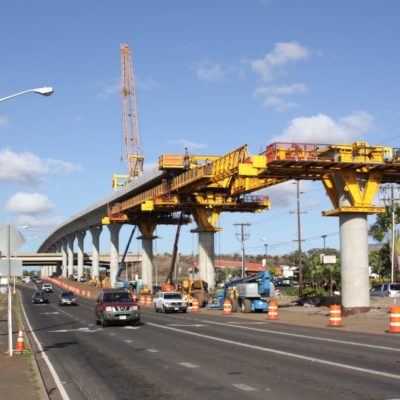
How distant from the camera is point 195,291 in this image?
55.3 m

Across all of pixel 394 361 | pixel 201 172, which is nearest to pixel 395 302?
pixel 201 172

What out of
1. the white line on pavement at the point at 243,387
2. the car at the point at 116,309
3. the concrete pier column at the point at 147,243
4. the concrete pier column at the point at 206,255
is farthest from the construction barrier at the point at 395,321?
the concrete pier column at the point at 147,243

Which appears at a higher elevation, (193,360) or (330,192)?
(330,192)

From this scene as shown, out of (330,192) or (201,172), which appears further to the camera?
(201,172)

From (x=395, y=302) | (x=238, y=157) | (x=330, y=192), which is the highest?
(x=238, y=157)

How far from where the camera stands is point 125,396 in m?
11.2

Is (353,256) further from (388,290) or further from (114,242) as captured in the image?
(114,242)

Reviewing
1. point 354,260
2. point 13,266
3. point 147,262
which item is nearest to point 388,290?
point 354,260

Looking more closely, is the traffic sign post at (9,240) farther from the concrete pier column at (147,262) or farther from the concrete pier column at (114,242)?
the concrete pier column at (114,242)

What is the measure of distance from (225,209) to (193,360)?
4864cm

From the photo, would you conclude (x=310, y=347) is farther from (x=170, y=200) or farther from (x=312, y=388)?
(x=170, y=200)

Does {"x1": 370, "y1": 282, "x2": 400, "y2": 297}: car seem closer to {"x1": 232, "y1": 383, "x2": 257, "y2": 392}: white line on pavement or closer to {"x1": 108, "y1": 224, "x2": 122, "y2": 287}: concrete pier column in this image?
{"x1": 232, "y1": 383, "x2": 257, "y2": 392}: white line on pavement

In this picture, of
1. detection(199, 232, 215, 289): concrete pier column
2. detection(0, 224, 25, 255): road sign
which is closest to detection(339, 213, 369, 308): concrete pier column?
detection(0, 224, 25, 255): road sign

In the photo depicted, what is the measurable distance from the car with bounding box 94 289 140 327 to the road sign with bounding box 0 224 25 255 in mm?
13715
